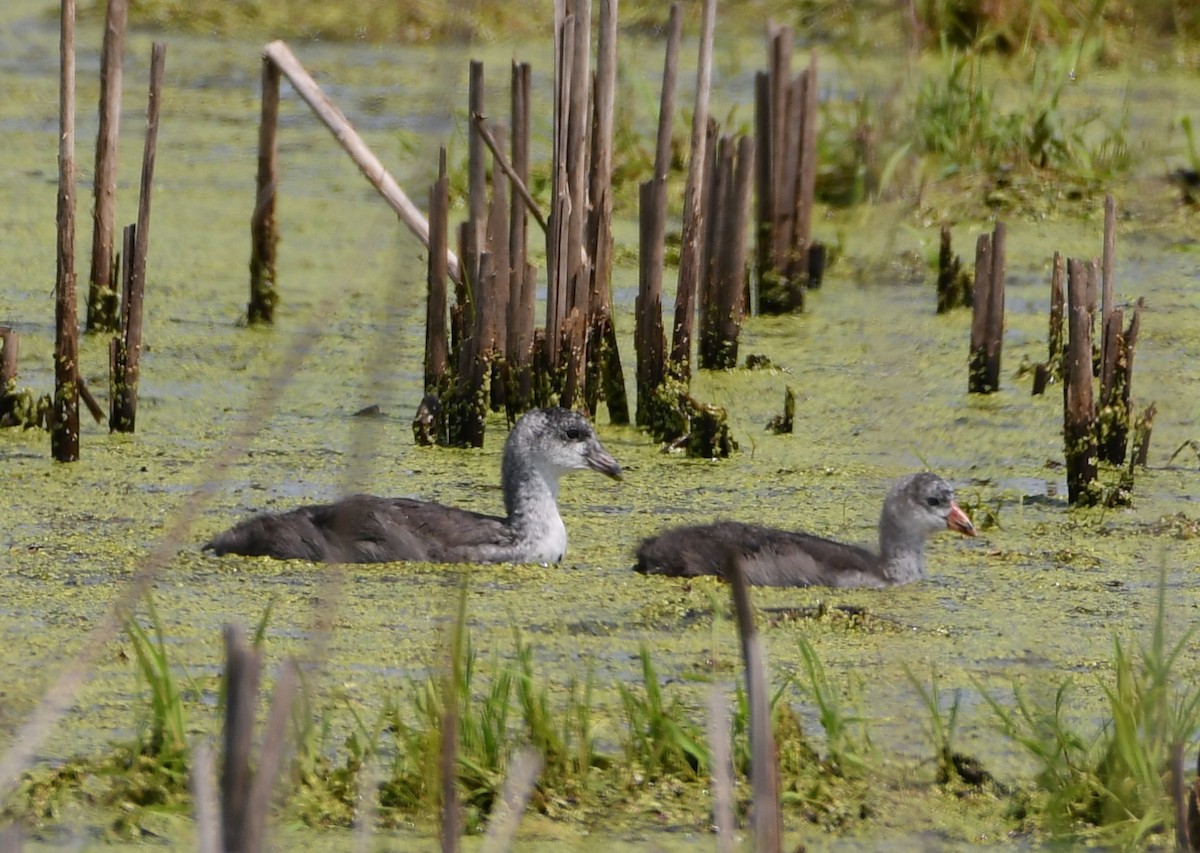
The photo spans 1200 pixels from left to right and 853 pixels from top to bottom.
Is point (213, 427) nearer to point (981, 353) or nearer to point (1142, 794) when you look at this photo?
point (981, 353)

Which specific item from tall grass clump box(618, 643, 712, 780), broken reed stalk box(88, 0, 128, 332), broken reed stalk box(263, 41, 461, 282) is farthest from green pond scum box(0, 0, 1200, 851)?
broken reed stalk box(88, 0, 128, 332)

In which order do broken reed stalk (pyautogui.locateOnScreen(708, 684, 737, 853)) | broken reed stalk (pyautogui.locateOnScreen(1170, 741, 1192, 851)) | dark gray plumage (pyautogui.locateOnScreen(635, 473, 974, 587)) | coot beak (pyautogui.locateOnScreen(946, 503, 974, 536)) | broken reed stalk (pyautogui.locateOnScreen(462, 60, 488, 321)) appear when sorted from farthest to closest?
broken reed stalk (pyautogui.locateOnScreen(462, 60, 488, 321)) → coot beak (pyautogui.locateOnScreen(946, 503, 974, 536)) → dark gray plumage (pyautogui.locateOnScreen(635, 473, 974, 587)) → broken reed stalk (pyautogui.locateOnScreen(1170, 741, 1192, 851)) → broken reed stalk (pyautogui.locateOnScreen(708, 684, 737, 853))

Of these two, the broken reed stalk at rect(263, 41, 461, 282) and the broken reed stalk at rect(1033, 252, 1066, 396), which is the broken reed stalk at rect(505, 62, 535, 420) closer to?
the broken reed stalk at rect(263, 41, 461, 282)

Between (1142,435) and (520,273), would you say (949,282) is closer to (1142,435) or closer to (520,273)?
(1142,435)

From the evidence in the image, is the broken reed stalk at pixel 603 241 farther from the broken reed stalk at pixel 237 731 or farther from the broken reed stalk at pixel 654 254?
the broken reed stalk at pixel 237 731

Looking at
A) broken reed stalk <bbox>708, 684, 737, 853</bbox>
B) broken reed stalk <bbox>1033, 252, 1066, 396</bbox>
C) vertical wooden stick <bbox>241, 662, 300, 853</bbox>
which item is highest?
vertical wooden stick <bbox>241, 662, 300, 853</bbox>

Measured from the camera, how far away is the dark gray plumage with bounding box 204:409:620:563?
558 cm

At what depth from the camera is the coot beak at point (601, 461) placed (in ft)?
20.2

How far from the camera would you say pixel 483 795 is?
13.0 feet

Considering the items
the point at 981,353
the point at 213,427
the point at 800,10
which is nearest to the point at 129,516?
the point at 213,427

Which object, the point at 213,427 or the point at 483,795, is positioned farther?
the point at 213,427

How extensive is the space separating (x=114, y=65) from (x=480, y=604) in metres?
1.99

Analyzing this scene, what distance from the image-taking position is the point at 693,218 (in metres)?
6.72

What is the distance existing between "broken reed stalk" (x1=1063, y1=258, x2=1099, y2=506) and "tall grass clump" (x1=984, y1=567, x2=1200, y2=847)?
2118 millimetres
